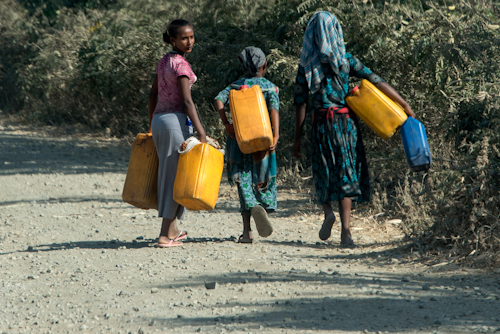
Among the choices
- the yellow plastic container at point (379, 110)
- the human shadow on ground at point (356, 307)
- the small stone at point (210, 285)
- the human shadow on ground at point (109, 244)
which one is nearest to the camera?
the human shadow on ground at point (356, 307)

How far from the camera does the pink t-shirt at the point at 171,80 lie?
477 cm

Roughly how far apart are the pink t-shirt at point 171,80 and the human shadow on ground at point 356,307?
1528 mm

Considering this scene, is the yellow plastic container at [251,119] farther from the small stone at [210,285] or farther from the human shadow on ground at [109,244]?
the small stone at [210,285]

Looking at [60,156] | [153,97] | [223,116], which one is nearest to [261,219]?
[223,116]

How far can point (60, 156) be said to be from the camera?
36.2 ft

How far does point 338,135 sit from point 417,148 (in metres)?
0.65

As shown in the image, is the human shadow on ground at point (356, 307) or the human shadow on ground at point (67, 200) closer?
the human shadow on ground at point (356, 307)

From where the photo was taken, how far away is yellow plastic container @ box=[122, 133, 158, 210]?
4.99m

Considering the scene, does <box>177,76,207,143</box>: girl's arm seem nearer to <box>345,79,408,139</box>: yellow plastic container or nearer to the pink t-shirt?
the pink t-shirt

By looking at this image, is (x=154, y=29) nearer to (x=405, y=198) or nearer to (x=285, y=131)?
(x=285, y=131)

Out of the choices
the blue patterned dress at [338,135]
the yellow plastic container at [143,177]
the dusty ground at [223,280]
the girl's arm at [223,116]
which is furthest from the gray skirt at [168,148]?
the blue patterned dress at [338,135]

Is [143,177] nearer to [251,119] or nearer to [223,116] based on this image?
[223,116]

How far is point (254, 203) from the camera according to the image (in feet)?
16.3

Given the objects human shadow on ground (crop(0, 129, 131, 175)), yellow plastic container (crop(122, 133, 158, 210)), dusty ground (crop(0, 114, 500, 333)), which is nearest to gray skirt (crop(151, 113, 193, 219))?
yellow plastic container (crop(122, 133, 158, 210))
